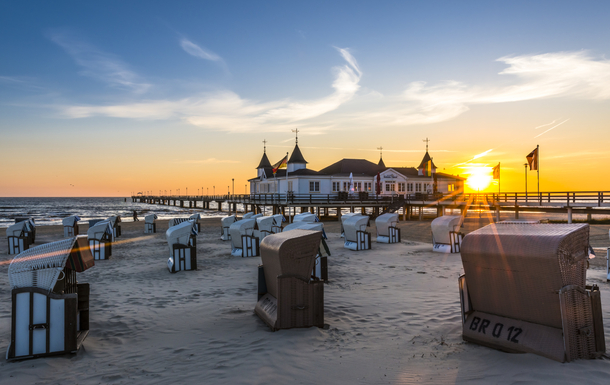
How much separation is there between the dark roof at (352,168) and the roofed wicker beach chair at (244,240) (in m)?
33.2

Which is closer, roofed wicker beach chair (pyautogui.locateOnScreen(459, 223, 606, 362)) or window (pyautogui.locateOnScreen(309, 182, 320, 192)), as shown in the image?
roofed wicker beach chair (pyautogui.locateOnScreen(459, 223, 606, 362))

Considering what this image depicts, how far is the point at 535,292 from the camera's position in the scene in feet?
16.4

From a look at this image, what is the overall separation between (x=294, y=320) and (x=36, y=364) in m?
3.62

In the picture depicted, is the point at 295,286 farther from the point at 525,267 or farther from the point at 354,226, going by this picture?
the point at 354,226

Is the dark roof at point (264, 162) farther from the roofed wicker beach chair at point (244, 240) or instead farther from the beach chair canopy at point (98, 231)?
the roofed wicker beach chair at point (244, 240)

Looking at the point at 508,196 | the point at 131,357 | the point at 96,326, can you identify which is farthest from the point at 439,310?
the point at 508,196

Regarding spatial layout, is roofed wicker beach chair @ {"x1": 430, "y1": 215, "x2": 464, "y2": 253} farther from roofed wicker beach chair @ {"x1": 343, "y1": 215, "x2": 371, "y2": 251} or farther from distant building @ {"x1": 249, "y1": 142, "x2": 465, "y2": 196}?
distant building @ {"x1": 249, "y1": 142, "x2": 465, "y2": 196}

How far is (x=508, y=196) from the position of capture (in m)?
36.1

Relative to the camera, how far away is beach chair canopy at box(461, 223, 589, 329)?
189 inches

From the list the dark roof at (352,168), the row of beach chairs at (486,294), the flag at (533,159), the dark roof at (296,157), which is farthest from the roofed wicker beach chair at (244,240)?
the dark roof at (296,157)

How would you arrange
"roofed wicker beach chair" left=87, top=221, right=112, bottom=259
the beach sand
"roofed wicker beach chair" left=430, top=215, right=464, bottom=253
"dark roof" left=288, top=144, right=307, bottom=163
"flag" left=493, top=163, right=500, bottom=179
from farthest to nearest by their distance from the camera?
"dark roof" left=288, top=144, right=307, bottom=163 < "flag" left=493, top=163, right=500, bottom=179 < "roofed wicker beach chair" left=430, top=215, right=464, bottom=253 < "roofed wicker beach chair" left=87, top=221, right=112, bottom=259 < the beach sand

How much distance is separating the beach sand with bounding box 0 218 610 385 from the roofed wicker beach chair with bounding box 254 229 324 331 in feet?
0.64

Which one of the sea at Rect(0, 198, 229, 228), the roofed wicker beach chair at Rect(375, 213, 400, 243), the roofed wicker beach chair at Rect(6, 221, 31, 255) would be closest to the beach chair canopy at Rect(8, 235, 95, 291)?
the roofed wicker beach chair at Rect(6, 221, 31, 255)

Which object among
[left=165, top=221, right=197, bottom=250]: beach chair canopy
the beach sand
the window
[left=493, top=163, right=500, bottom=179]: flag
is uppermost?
[left=493, top=163, right=500, bottom=179]: flag
